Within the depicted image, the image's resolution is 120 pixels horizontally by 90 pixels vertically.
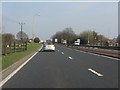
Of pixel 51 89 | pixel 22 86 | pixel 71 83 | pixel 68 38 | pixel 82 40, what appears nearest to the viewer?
pixel 51 89

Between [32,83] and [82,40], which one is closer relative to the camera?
[32,83]

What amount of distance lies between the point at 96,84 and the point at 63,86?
136 cm

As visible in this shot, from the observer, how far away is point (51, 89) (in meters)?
10.1

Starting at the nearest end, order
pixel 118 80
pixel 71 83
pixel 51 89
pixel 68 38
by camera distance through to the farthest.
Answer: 1. pixel 51 89
2. pixel 71 83
3. pixel 118 80
4. pixel 68 38

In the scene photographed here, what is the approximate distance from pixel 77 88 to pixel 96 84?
1224 mm

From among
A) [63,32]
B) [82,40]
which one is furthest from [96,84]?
[63,32]

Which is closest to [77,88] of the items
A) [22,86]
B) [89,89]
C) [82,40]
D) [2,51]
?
[89,89]

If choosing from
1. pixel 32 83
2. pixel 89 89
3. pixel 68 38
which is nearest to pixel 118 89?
pixel 89 89

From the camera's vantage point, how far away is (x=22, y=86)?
10844mm

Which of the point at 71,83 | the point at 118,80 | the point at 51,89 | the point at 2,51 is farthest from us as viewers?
the point at 2,51

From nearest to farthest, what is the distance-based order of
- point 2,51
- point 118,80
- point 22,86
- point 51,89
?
1. point 51,89
2. point 22,86
3. point 118,80
4. point 2,51

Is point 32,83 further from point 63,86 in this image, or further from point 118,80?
point 118,80

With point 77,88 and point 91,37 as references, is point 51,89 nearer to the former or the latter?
point 77,88

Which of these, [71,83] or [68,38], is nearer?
[71,83]
